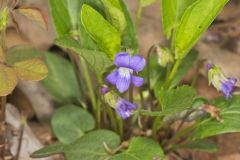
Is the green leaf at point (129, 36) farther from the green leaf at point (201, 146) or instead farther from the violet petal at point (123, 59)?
the green leaf at point (201, 146)

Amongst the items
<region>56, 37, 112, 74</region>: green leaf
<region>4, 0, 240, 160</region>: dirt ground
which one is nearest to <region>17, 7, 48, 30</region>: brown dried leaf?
<region>56, 37, 112, 74</region>: green leaf

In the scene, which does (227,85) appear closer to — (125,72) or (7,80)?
(125,72)

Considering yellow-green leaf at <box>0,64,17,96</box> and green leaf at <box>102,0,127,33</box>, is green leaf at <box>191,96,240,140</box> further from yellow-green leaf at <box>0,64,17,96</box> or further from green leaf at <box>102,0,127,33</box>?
yellow-green leaf at <box>0,64,17,96</box>

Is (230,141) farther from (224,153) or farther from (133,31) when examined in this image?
(133,31)

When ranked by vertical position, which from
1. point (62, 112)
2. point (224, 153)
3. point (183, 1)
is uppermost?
point (183, 1)

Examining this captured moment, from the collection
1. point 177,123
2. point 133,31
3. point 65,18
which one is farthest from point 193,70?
point 65,18

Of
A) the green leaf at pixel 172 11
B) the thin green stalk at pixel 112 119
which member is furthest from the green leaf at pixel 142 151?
the green leaf at pixel 172 11
